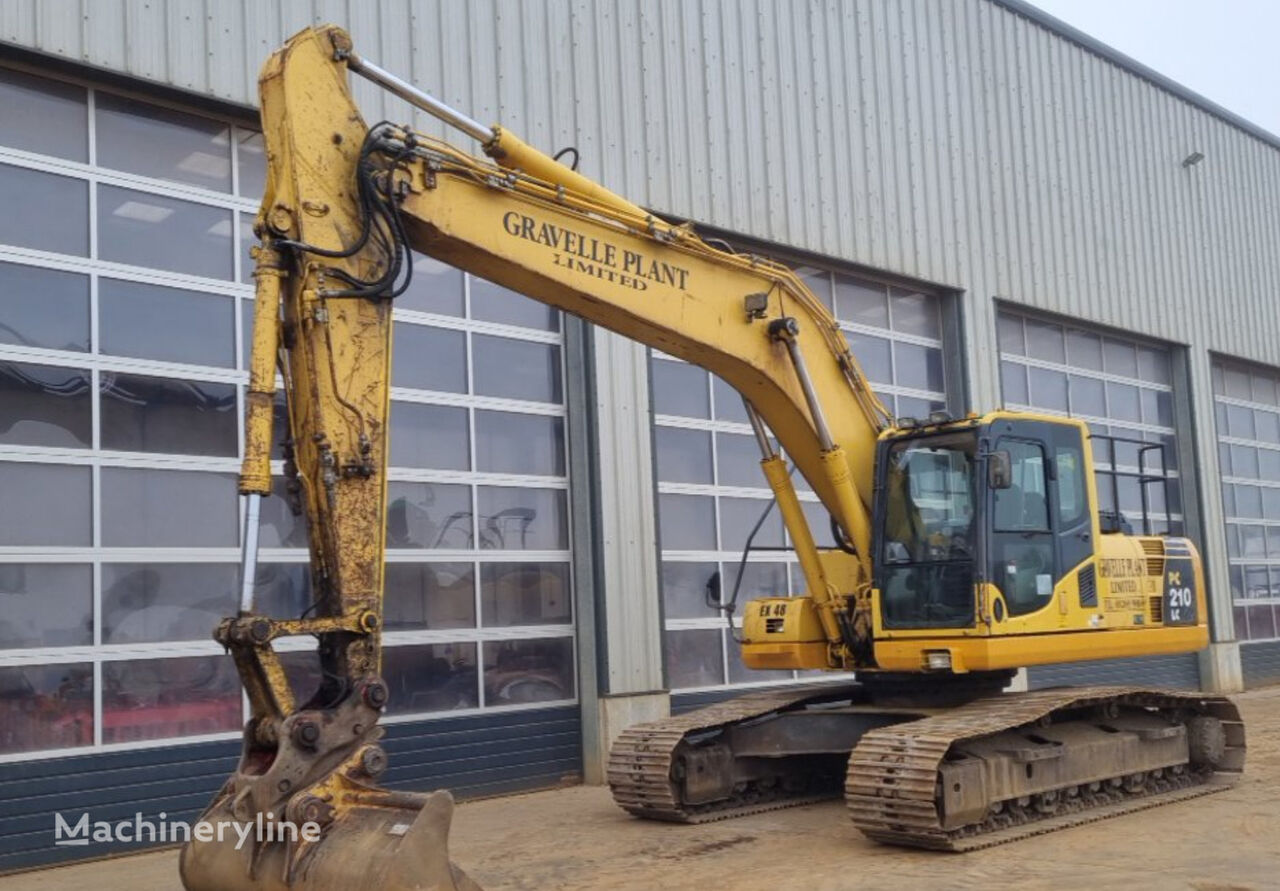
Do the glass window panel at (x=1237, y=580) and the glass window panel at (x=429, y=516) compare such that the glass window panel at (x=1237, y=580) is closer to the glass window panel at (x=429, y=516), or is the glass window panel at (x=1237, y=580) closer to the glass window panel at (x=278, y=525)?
the glass window panel at (x=429, y=516)

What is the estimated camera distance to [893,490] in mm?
10680

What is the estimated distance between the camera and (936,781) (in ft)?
29.9

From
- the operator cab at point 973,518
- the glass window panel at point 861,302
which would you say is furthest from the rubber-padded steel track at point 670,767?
the glass window panel at point 861,302

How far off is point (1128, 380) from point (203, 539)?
1528 centimetres

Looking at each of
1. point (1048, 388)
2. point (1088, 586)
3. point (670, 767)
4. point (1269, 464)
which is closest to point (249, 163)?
point (670, 767)

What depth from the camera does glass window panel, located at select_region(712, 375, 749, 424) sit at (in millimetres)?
15633

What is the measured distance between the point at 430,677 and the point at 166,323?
379cm

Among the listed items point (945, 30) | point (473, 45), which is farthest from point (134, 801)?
point (945, 30)

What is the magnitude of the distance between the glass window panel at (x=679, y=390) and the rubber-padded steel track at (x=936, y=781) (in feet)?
17.6

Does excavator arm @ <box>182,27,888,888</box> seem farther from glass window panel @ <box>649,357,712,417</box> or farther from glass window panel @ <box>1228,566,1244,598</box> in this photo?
glass window panel @ <box>1228,566,1244,598</box>

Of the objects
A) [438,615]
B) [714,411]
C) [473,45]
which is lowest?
[438,615]

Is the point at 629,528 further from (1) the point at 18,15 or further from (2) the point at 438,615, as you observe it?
(1) the point at 18,15

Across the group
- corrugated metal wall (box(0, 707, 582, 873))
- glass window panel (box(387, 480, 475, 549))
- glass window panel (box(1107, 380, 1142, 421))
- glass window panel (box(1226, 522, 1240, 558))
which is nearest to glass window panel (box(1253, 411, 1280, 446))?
glass window panel (box(1226, 522, 1240, 558))

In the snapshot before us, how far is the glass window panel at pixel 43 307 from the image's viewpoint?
10445 mm
